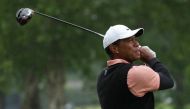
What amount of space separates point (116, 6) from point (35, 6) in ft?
12.3

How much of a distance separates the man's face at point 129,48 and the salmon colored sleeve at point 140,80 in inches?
5.8

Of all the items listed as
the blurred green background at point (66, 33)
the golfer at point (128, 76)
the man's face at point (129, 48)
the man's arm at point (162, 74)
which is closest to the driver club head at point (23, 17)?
the golfer at point (128, 76)

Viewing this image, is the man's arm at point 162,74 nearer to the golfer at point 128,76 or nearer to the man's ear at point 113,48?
the golfer at point 128,76

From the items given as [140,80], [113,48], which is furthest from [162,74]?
[113,48]

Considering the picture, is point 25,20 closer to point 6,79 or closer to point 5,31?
point 5,31

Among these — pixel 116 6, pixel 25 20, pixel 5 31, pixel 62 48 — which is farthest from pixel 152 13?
pixel 25 20

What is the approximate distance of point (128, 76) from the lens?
6910 mm

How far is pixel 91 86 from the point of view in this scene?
4912 cm

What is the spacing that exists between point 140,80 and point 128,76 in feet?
0.35

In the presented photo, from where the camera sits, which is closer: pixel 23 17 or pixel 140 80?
pixel 140 80

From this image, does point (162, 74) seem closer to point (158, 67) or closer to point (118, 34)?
point (158, 67)

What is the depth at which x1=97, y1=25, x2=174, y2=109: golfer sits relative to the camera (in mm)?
6891

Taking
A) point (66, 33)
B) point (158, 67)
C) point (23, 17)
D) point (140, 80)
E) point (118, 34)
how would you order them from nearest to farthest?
point (140, 80) < point (118, 34) < point (158, 67) < point (23, 17) < point (66, 33)

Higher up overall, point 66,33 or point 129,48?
point 66,33
